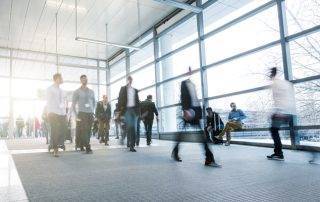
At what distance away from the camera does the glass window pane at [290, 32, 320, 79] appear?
19.0ft

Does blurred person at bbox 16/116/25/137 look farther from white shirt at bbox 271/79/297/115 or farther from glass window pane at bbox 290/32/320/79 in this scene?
white shirt at bbox 271/79/297/115

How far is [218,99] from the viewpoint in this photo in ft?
26.8

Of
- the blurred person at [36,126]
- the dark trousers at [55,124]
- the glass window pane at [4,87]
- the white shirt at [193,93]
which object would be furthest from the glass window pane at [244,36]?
the blurred person at [36,126]

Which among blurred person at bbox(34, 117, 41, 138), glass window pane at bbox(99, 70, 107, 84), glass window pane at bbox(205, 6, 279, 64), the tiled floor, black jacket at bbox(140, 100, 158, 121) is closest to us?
the tiled floor

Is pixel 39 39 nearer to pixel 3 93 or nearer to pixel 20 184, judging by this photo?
pixel 3 93

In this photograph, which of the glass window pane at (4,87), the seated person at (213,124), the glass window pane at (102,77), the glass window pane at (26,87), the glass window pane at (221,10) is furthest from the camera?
the glass window pane at (102,77)

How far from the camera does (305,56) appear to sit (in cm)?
619

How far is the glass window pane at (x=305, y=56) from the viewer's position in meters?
5.78

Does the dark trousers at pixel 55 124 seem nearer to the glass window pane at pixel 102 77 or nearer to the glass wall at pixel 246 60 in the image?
the glass wall at pixel 246 60

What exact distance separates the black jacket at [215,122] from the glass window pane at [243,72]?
0.68 metres

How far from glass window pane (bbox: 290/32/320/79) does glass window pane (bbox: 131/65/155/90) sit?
19.3 ft

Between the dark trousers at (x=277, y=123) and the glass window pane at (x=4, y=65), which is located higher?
the glass window pane at (x=4, y=65)

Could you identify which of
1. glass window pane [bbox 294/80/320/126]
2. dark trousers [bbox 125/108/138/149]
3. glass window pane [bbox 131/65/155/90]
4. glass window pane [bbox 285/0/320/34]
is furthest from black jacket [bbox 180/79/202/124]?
glass window pane [bbox 131/65/155/90]

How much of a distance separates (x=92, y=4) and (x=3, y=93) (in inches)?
278
